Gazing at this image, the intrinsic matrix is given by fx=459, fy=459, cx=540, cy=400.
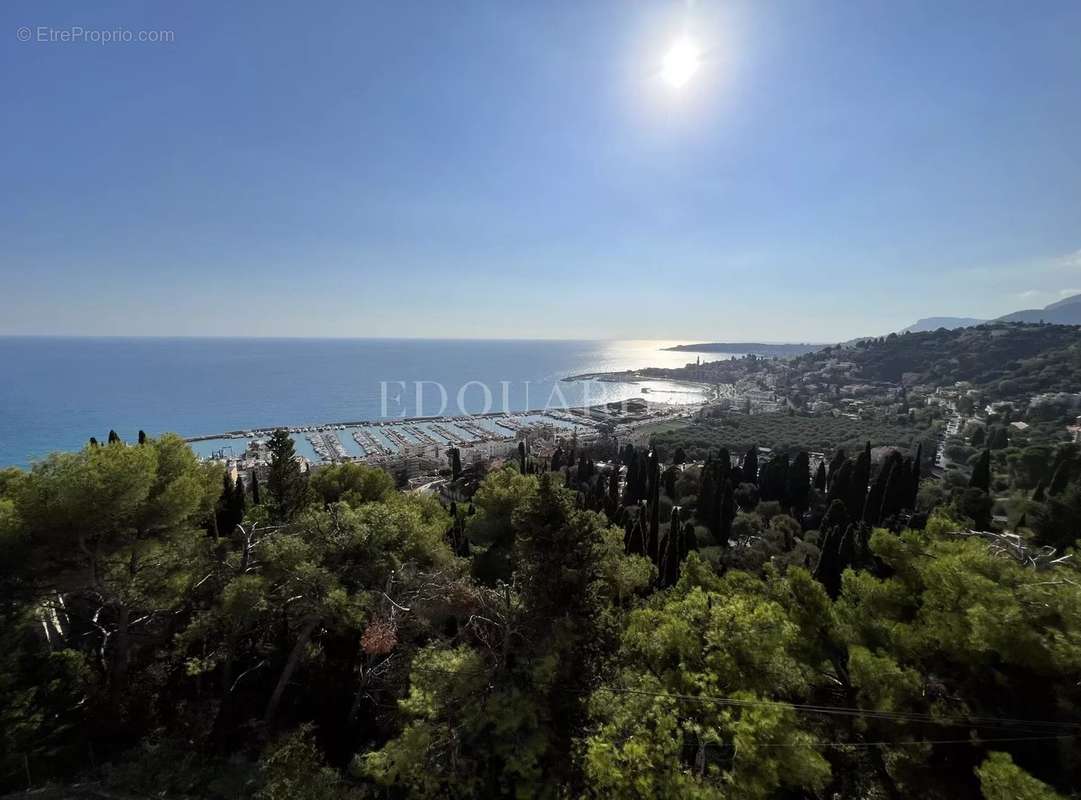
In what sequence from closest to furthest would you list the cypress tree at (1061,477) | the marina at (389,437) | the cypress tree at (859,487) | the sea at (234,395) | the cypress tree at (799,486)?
the cypress tree at (1061,477), the cypress tree at (859,487), the cypress tree at (799,486), the marina at (389,437), the sea at (234,395)

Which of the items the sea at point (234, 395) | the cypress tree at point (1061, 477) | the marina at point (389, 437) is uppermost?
the cypress tree at point (1061, 477)

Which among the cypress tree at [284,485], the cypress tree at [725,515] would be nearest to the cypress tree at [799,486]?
the cypress tree at [725,515]

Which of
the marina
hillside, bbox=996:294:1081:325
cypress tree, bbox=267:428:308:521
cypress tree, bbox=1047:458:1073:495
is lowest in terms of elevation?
the marina

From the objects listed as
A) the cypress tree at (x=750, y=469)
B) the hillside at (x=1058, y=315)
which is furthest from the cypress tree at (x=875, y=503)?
the hillside at (x=1058, y=315)

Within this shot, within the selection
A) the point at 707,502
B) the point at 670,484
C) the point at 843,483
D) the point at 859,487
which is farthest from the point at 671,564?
the point at 670,484

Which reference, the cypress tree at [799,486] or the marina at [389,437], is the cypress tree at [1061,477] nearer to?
the cypress tree at [799,486]

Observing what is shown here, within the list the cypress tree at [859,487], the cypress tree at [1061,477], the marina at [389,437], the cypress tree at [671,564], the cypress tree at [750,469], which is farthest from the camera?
the marina at [389,437]

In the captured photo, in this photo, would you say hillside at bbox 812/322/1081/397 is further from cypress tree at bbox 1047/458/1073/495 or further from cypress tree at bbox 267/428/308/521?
cypress tree at bbox 267/428/308/521

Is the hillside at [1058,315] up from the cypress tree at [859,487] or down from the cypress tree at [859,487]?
up

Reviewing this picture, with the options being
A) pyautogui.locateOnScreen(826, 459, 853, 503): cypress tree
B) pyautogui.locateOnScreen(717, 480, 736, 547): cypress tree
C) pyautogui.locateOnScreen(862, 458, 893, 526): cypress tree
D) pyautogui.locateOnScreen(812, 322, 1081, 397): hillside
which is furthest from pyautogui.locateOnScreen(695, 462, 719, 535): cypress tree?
pyautogui.locateOnScreen(812, 322, 1081, 397): hillside

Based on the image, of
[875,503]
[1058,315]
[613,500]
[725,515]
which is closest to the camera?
[875,503]

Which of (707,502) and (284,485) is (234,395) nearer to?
(284,485)

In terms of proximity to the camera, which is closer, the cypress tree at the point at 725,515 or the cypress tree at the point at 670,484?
the cypress tree at the point at 725,515

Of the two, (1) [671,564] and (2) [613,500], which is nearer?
(1) [671,564]
